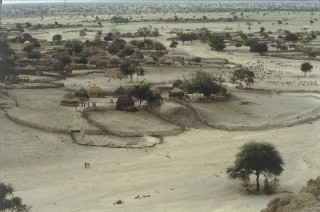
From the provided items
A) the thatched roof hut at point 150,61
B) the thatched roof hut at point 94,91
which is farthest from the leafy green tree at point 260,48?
the thatched roof hut at point 94,91

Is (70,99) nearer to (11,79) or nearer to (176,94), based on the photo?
(176,94)

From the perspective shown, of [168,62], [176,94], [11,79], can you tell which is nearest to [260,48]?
[168,62]

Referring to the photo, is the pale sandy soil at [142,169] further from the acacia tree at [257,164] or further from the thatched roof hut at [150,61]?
the thatched roof hut at [150,61]

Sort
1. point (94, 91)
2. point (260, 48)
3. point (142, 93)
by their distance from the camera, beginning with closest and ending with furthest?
point (142, 93) < point (94, 91) < point (260, 48)

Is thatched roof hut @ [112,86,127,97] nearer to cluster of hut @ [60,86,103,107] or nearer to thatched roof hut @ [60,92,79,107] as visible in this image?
cluster of hut @ [60,86,103,107]

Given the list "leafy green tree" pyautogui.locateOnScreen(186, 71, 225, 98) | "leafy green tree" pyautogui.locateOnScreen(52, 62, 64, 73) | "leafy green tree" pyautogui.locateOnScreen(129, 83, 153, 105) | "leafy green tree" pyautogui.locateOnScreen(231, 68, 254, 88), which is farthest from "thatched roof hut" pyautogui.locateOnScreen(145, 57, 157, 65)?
"leafy green tree" pyautogui.locateOnScreen(129, 83, 153, 105)

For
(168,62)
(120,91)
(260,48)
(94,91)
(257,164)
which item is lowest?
(257,164)
